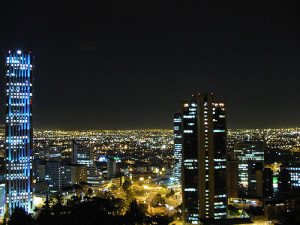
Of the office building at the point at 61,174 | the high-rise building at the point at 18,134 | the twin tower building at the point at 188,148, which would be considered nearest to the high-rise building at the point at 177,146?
the office building at the point at 61,174

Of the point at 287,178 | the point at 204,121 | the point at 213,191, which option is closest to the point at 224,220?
the point at 213,191

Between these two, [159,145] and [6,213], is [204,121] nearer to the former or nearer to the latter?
[6,213]

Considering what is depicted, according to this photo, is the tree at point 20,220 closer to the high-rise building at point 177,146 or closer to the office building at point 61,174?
the high-rise building at point 177,146

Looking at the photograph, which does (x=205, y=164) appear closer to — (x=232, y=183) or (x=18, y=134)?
(x=232, y=183)

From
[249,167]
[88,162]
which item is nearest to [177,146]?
[249,167]

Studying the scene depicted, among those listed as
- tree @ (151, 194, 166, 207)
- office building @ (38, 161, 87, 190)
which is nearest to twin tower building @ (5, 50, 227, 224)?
tree @ (151, 194, 166, 207)

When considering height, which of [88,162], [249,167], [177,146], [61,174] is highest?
[177,146]

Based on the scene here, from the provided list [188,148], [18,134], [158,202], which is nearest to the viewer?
[188,148]
